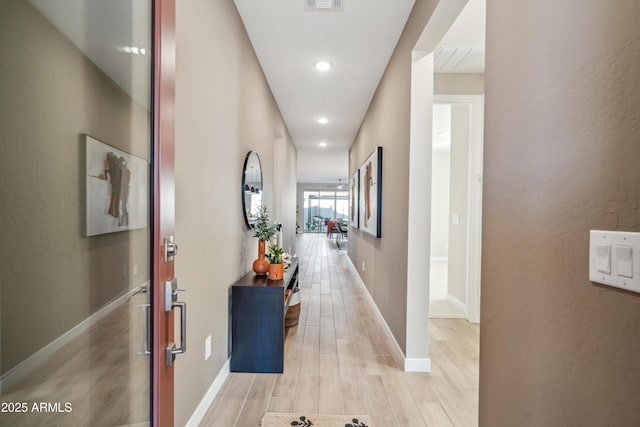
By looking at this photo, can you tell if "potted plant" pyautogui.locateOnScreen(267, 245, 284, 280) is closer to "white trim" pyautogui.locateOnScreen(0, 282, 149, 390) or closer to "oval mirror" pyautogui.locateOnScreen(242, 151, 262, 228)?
"oval mirror" pyautogui.locateOnScreen(242, 151, 262, 228)

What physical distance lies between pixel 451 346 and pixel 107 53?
3014 mm

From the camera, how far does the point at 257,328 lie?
7.08 ft

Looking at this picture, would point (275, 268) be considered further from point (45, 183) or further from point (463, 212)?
point (463, 212)

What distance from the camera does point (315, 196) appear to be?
53.3 ft

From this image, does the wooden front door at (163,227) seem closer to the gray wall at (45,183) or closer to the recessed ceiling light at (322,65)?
the gray wall at (45,183)

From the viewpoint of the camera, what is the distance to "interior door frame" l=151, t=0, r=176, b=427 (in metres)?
0.93

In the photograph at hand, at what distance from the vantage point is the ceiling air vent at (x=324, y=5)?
2.11 m

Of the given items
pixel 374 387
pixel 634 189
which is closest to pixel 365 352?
pixel 374 387

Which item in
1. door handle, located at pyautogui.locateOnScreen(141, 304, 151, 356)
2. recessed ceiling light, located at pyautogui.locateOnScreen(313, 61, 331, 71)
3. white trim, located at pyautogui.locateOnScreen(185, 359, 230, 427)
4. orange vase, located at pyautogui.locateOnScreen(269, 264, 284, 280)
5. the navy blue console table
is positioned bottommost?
white trim, located at pyautogui.locateOnScreen(185, 359, 230, 427)

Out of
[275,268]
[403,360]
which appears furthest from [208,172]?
[403,360]

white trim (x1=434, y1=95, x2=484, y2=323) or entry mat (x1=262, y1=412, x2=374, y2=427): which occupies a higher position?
white trim (x1=434, y1=95, x2=484, y2=323)

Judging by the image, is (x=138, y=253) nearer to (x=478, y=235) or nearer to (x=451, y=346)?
(x=451, y=346)

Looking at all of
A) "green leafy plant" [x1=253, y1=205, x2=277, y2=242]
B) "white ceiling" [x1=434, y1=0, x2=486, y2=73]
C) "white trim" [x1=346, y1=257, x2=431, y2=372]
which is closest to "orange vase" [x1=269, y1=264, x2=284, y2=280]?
"green leafy plant" [x1=253, y1=205, x2=277, y2=242]

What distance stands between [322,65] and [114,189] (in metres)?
2.68
